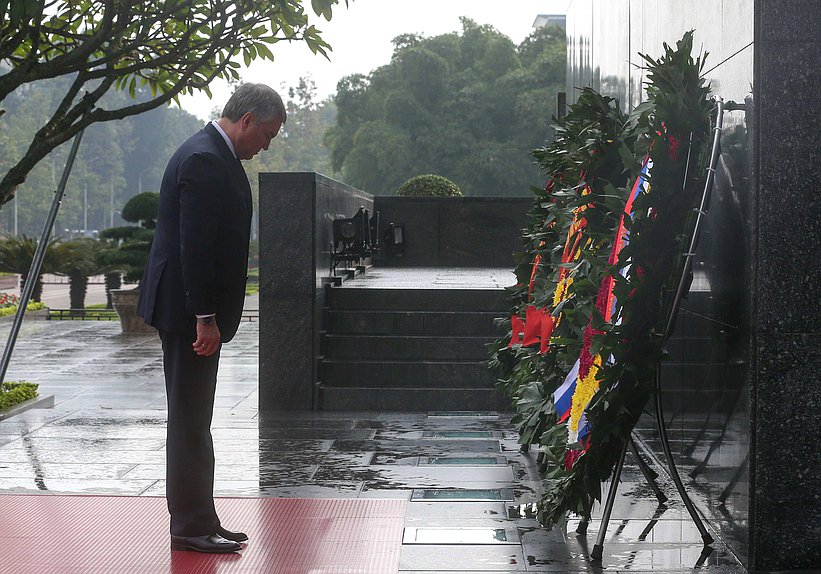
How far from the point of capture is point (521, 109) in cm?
5541

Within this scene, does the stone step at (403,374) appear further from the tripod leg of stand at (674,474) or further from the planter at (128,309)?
the planter at (128,309)

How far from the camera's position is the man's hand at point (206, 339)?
521 centimetres

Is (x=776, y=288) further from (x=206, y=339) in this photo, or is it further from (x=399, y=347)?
(x=399, y=347)

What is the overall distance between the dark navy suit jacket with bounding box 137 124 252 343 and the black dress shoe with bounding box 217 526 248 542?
90 cm

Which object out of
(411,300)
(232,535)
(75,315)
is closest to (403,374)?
(411,300)

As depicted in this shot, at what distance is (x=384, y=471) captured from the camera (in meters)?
7.32

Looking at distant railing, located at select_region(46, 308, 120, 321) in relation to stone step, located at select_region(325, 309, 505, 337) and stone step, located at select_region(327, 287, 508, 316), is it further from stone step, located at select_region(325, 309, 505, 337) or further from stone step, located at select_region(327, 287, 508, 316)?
stone step, located at select_region(325, 309, 505, 337)

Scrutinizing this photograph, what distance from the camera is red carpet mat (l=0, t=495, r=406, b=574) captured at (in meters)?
5.23

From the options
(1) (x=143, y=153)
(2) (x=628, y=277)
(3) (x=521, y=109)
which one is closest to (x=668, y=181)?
(2) (x=628, y=277)

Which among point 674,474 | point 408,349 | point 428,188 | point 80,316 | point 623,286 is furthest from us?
point 80,316

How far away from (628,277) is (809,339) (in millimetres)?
794

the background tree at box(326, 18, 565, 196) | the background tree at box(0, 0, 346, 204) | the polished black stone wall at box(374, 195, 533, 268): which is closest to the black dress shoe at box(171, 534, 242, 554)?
the background tree at box(0, 0, 346, 204)

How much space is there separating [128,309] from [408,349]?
937cm

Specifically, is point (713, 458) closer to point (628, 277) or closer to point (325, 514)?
point (628, 277)
